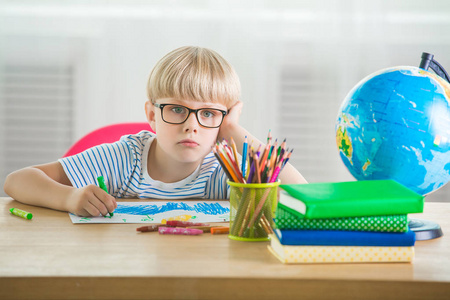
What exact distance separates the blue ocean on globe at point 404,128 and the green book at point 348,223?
17 cm

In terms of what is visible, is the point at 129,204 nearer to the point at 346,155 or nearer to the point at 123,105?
the point at 346,155

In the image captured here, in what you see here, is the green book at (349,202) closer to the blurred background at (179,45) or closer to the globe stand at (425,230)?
the globe stand at (425,230)

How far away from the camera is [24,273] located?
0.59 metres

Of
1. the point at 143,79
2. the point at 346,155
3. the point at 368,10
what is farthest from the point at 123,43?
the point at 346,155

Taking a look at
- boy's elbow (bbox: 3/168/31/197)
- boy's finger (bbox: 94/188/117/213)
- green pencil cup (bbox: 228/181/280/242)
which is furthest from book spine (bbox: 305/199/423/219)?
boy's elbow (bbox: 3/168/31/197)

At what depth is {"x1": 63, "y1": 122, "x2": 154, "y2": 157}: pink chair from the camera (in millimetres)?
1495

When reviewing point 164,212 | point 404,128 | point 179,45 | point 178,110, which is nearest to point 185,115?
point 178,110

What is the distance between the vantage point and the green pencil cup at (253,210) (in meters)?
0.77

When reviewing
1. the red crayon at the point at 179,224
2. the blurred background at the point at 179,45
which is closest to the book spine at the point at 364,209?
the red crayon at the point at 179,224

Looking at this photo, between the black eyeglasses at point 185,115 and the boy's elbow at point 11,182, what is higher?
the black eyeglasses at point 185,115

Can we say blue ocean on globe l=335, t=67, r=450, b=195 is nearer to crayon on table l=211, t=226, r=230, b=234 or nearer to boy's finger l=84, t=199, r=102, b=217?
crayon on table l=211, t=226, r=230, b=234

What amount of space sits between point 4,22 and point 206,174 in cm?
176

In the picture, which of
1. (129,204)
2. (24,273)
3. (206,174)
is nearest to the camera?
(24,273)

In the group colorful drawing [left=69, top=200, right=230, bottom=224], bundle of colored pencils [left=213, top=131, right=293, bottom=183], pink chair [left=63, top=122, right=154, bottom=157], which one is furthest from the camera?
pink chair [left=63, top=122, right=154, bottom=157]
